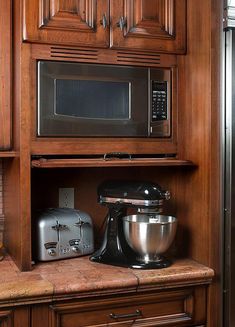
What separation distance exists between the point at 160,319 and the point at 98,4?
1.35 metres

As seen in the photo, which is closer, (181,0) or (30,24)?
(30,24)

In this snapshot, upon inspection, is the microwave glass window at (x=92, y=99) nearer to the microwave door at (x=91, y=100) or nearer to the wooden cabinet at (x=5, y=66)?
the microwave door at (x=91, y=100)

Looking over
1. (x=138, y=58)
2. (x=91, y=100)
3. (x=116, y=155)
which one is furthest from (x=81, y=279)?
(x=138, y=58)

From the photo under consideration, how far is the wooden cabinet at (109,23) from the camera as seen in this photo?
2012 millimetres

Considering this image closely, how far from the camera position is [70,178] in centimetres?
243

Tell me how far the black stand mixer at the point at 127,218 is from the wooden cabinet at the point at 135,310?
0.14 metres

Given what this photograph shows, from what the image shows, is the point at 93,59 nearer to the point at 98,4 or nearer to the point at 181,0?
the point at 98,4

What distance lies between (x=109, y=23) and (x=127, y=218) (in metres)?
0.86

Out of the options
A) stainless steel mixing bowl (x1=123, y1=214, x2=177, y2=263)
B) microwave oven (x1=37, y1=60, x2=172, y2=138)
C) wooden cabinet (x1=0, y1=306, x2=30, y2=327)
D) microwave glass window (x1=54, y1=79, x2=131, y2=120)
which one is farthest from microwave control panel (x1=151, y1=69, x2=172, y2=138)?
wooden cabinet (x1=0, y1=306, x2=30, y2=327)

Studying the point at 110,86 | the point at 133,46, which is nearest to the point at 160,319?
the point at 110,86

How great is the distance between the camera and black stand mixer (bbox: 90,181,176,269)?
2.08 metres

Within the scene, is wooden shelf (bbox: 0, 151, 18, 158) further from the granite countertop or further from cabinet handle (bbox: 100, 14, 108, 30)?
cabinet handle (bbox: 100, 14, 108, 30)

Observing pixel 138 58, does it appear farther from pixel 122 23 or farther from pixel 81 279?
pixel 81 279

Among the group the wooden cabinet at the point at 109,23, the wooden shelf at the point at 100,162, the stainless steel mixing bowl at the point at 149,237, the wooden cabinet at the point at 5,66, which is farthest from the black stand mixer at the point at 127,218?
the wooden cabinet at the point at 109,23
